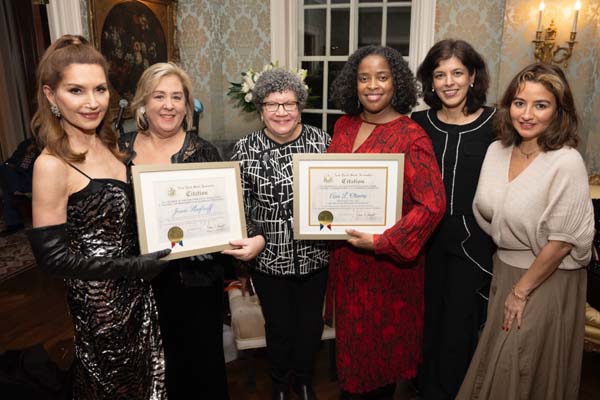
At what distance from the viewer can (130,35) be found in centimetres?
370

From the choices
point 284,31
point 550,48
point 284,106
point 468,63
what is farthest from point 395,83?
point 284,31

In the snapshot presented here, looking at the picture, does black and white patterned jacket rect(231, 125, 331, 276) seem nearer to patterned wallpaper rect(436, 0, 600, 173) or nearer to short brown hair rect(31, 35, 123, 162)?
short brown hair rect(31, 35, 123, 162)

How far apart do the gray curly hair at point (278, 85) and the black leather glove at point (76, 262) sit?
2.47ft

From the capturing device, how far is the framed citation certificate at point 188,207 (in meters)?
1.47

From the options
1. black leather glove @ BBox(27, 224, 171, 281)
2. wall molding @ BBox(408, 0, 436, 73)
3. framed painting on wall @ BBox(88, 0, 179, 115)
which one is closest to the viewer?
black leather glove @ BBox(27, 224, 171, 281)

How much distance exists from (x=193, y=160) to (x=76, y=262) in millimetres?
571

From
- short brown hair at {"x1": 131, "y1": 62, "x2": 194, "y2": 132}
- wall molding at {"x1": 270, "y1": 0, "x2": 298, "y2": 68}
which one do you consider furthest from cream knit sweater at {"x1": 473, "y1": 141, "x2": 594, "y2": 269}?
wall molding at {"x1": 270, "y1": 0, "x2": 298, "y2": 68}

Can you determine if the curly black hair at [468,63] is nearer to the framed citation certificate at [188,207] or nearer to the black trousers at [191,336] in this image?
the framed citation certificate at [188,207]

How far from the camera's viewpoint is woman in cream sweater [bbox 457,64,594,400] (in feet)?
4.95

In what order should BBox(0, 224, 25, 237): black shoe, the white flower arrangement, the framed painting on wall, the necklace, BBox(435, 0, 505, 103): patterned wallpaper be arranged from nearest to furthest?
the necklace → the white flower arrangement → the framed painting on wall → BBox(435, 0, 505, 103): patterned wallpaper → BBox(0, 224, 25, 237): black shoe

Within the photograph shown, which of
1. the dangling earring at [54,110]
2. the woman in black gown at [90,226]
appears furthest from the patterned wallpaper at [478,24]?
the dangling earring at [54,110]

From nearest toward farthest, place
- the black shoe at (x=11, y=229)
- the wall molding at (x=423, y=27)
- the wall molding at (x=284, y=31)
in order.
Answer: the wall molding at (x=423, y=27), the wall molding at (x=284, y=31), the black shoe at (x=11, y=229)

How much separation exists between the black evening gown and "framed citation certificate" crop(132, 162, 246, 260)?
0.07m

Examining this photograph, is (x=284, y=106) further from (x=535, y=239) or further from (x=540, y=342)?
(x=540, y=342)
